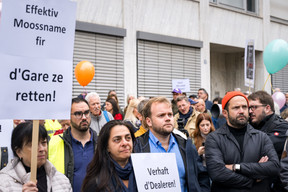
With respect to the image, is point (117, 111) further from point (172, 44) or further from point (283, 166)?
point (172, 44)

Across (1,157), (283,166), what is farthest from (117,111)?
(283,166)

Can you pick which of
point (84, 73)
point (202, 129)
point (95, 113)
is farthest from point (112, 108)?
point (202, 129)

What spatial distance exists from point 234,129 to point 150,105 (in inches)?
41.0

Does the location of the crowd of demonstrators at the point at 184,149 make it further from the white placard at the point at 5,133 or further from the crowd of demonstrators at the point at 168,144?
the white placard at the point at 5,133

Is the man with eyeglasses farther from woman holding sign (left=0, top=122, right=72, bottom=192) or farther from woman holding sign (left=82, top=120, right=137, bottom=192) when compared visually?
woman holding sign (left=0, top=122, right=72, bottom=192)

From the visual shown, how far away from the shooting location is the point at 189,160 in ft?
12.2

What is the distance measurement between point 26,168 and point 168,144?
4.56 ft

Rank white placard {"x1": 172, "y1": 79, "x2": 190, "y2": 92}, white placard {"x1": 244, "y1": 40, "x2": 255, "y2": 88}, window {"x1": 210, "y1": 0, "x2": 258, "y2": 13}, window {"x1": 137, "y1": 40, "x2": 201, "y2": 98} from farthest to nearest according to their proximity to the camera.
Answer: window {"x1": 210, "y1": 0, "x2": 258, "y2": 13} → window {"x1": 137, "y1": 40, "x2": 201, "y2": 98} → white placard {"x1": 172, "y1": 79, "x2": 190, "y2": 92} → white placard {"x1": 244, "y1": 40, "x2": 255, "y2": 88}

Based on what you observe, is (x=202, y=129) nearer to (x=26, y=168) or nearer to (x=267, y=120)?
(x=267, y=120)

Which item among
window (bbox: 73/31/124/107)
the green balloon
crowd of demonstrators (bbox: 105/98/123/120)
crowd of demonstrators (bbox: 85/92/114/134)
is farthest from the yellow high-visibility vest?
window (bbox: 73/31/124/107)

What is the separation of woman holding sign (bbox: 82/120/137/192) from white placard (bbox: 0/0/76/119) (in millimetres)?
429

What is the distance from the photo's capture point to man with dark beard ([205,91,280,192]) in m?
3.97

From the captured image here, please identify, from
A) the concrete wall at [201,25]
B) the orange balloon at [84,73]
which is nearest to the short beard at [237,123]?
the orange balloon at [84,73]

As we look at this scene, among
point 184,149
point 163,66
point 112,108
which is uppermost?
point 163,66
